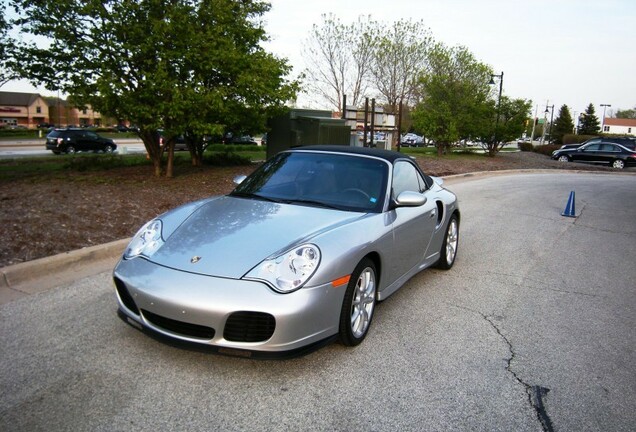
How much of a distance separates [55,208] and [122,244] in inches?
78.4

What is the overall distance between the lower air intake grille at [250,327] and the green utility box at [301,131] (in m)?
12.5

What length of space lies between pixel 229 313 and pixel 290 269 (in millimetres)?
500

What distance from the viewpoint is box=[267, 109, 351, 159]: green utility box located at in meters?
15.4

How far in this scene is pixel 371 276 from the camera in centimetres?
398

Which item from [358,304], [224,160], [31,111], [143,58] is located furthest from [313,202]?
[31,111]

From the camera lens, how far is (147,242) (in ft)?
12.5

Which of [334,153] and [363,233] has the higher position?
[334,153]

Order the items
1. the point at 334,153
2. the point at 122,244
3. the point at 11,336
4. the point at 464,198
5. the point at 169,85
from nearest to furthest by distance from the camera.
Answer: the point at 11,336, the point at 334,153, the point at 122,244, the point at 169,85, the point at 464,198

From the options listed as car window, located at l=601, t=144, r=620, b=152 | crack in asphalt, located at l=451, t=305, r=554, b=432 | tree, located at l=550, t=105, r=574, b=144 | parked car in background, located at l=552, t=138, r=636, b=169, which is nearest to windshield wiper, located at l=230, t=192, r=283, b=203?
crack in asphalt, located at l=451, t=305, r=554, b=432

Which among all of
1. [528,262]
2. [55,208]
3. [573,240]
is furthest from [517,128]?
[55,208]

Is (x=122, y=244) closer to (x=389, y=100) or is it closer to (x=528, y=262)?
(x=528, y=262)

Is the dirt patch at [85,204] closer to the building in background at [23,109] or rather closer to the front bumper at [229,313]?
the front bumper at [229,313]

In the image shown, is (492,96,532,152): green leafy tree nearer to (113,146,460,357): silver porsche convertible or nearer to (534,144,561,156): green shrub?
(534,144,561,156): green shrub

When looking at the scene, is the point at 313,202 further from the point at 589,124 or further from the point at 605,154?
the point at 589,124
